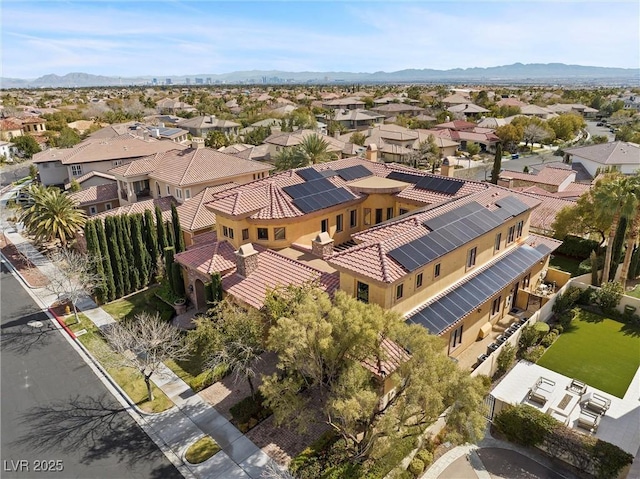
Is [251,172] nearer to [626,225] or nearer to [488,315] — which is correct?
[488,315]

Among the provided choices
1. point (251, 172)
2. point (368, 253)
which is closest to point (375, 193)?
point (368, 253)

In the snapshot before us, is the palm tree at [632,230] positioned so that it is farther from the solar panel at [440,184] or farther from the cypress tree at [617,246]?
the solar panel at [440,184]

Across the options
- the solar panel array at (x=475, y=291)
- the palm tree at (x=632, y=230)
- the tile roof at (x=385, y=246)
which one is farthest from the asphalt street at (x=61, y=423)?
the palm tree at (x=632, y=230)

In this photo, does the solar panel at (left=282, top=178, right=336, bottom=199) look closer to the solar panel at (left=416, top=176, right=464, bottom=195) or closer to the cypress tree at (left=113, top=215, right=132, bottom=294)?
the solar panel at (left=416, top=176, right=464, bottom=195)

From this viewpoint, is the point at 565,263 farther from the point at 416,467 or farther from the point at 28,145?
the point at 28,145

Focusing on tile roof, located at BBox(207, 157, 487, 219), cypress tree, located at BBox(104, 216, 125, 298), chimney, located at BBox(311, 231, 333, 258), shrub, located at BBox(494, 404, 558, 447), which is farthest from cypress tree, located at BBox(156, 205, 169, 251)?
shrub, located at BBox(494, 404, 558, 447)

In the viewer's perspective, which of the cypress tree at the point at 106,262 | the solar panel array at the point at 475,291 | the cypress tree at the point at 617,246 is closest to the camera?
the solar panel array at the point at 475,291

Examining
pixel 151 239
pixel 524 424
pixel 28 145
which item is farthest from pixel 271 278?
pixel 28 145
